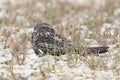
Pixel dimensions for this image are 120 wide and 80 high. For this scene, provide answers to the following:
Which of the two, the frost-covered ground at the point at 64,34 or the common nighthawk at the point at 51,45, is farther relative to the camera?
the common nighthawk at the point at 51,45

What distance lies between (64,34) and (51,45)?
1.74m

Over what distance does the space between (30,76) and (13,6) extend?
5859 millimetres

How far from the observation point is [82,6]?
12.8m

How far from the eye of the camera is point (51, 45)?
7598 mm

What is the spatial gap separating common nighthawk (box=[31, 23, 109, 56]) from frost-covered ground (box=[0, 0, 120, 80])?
0.35ft

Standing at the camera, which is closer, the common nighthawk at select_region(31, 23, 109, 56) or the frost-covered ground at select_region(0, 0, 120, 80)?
the frost-covered ground at select_region(0, 0, 120, 80)

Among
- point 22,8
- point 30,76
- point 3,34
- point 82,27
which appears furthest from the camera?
point 22,8

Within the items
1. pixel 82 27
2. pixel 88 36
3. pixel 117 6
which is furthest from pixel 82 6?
pixel 88 36

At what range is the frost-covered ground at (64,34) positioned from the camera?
6.79 metres

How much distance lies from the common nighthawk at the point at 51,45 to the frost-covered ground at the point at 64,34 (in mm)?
107

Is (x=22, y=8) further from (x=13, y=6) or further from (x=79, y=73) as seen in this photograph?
(x=79, y=73)

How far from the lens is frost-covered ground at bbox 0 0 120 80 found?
22.3 ft

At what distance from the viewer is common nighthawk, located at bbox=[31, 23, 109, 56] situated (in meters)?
7.50

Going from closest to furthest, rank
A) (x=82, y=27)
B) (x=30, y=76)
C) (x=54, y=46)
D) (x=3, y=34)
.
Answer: (x=30, y=76) → (x=54, y=46) → (x=3, y=34) → (x=82, y=27)
